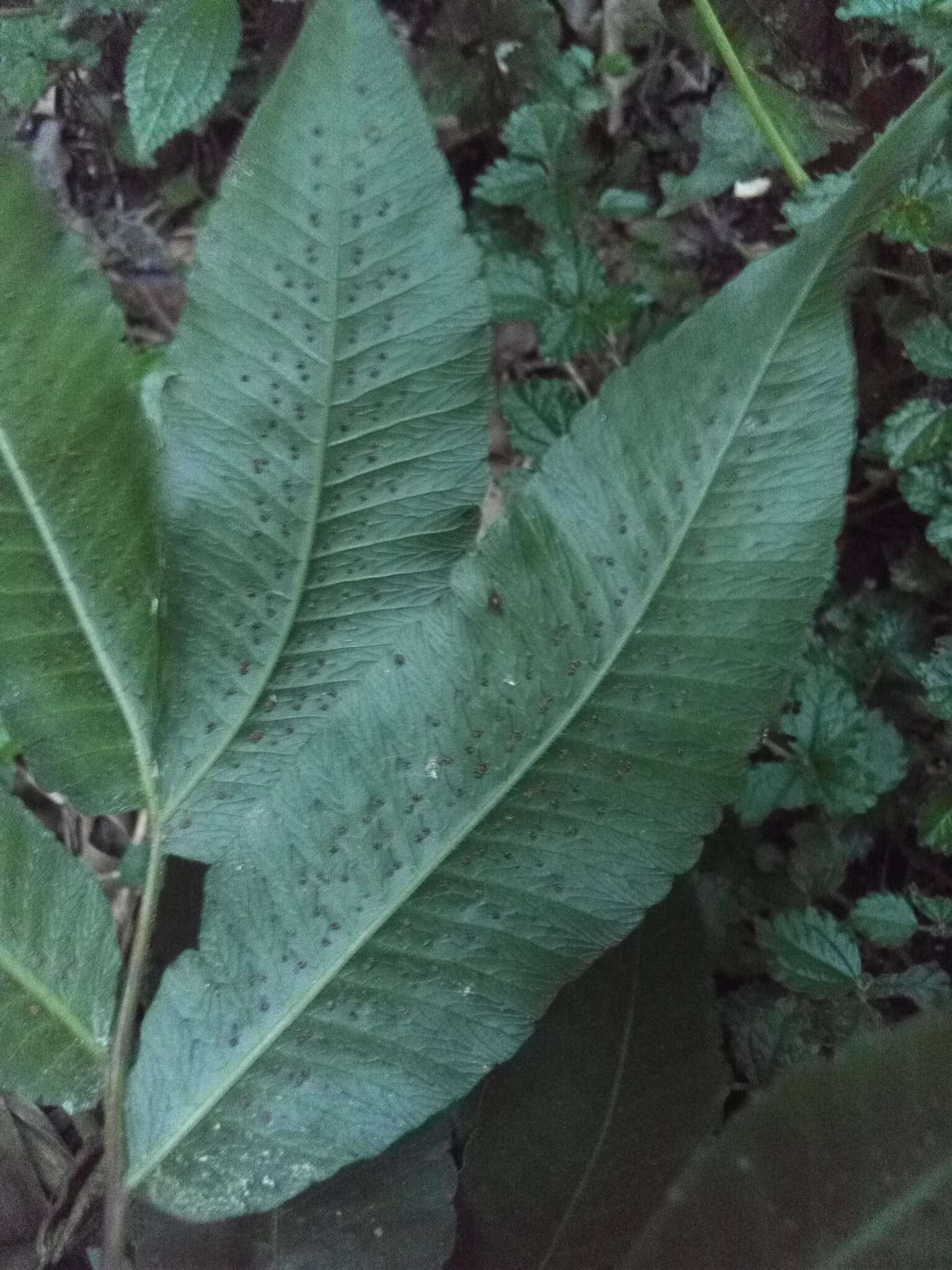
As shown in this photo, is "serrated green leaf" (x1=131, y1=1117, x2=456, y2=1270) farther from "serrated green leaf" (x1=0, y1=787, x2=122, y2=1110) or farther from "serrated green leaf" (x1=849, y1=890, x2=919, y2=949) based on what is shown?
"serrated green leaf" (x1=849, y1=890, x2=919, y2=949)

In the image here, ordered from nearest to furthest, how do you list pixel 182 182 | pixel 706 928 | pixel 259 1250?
pixel 259 1250 → pixel 706 928 → pixel 182 182

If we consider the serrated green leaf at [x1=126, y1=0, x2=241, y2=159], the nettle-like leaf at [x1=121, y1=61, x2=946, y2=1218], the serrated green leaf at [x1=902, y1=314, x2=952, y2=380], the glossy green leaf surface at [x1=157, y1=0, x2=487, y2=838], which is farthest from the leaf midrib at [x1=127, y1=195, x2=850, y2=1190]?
the serrated green leaf at [x1=126, y1=0, x2=241, y2=159]

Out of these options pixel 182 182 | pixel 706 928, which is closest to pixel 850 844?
pixel 706 928

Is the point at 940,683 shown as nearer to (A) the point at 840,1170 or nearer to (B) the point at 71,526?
(A) the point at 840,1170

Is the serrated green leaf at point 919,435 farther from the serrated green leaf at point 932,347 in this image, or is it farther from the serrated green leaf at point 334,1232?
the serrated green leaf at point 334,1232

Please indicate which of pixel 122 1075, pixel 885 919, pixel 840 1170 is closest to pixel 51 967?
Answer: pixel 122 1075

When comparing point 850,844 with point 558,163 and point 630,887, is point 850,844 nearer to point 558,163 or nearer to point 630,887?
point 630,887
